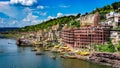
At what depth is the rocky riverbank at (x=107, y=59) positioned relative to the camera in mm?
64188

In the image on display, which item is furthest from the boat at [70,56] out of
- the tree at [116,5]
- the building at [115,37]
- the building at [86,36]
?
the tree at [116,5]

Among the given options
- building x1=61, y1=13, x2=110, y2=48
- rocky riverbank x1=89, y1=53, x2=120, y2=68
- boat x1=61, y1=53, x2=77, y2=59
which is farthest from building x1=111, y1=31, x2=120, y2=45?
boat x1=61, y1=53, x2=77, y2=59

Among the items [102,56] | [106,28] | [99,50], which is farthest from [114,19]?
[102,56]

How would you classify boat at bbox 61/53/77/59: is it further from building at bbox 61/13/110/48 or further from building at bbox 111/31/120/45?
building at bbox 111/31/120/45

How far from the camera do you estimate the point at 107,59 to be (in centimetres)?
6606

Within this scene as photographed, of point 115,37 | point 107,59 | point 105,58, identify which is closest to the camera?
point 107,59

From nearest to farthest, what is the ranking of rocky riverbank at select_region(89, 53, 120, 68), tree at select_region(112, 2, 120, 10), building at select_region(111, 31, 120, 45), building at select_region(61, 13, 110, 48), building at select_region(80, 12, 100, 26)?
rocky riverbank at select_region(89, 53, 120, 68), building at select_region(111, 31, 120, 45), building at select_region(61, 13, 110, 48), building at select_region(80, 12, 100, 26), tree at select_region(112, 2, 120, 10)

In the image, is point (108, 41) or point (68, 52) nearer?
point (108, 41)

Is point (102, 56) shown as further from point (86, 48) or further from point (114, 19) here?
point (114, 19)

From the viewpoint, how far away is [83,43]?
270 feet

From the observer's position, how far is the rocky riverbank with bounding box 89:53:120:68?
64.2 m

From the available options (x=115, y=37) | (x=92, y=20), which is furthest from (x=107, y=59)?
(x=92, y=20)

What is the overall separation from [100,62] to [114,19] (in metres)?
21.9

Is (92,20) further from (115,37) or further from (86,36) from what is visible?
(115,37)
